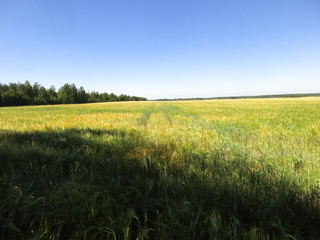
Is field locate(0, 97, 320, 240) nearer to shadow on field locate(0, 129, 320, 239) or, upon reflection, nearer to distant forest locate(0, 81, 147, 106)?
shadow on field locate(0, 129, 320, 239)

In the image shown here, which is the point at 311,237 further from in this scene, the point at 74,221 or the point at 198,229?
the point at 74,221

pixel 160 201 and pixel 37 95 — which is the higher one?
pixel 37 95

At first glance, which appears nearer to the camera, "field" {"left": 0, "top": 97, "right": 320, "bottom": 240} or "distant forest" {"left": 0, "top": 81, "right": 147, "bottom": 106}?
"field" {"left": 0, "top": 97, "right": 320, "bottom": 240}

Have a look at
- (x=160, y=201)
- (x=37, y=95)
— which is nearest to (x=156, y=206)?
(x=160, y=201)

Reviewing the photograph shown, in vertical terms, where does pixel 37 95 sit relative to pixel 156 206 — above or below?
above

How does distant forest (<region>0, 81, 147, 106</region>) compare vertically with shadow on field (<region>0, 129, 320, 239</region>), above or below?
above

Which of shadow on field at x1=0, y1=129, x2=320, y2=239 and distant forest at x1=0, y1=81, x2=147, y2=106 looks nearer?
shadow on field at x1=0, y1=129, x2=320, y2=239

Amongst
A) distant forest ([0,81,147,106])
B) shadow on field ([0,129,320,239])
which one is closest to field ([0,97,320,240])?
shadow on field ([0,129,320,239])

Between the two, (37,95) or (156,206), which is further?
(37,95)

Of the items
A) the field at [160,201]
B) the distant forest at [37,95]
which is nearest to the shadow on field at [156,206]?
the field at [160,201]

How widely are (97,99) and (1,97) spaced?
5540 centimetres

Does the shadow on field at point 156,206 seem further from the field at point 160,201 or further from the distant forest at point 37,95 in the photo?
the distant forest at point 37,95

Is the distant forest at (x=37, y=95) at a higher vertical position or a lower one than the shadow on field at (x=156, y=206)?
higher

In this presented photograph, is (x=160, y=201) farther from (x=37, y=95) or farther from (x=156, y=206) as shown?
(x=37, y=95)
